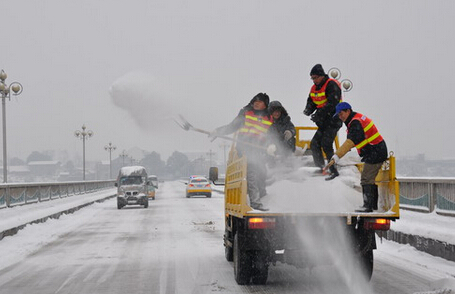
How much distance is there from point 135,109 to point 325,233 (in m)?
5.01

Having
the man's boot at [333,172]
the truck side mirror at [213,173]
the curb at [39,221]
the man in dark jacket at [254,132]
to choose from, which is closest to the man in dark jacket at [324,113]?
the man's boot at [333,172]

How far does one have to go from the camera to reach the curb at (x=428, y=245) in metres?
11.0

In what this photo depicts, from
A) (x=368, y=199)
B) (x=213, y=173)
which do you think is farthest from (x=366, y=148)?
(x=213, y=173)

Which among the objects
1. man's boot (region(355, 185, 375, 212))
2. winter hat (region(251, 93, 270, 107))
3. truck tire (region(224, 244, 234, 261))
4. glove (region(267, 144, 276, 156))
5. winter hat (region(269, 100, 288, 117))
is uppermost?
winter hat (region(251, 93, 270, 107))

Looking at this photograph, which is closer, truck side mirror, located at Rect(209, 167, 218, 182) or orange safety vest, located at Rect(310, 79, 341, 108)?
orange safety vest, located at Rect(310, 79, 341, 108)

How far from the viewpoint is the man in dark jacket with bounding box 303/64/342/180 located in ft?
30.7

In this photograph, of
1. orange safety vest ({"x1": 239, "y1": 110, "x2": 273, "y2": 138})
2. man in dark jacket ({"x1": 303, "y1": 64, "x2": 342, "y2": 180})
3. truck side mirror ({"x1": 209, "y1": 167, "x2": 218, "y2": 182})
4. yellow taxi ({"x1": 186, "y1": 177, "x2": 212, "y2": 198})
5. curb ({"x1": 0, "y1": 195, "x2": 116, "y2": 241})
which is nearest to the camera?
orange safety vest ({"x1": 239, "y1": 110, "x2": 273, "y2": 138})

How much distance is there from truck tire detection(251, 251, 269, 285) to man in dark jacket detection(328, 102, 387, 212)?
1.48 metres

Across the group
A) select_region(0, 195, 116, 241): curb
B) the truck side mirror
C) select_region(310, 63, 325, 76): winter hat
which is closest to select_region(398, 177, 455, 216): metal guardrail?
the truck side mirror

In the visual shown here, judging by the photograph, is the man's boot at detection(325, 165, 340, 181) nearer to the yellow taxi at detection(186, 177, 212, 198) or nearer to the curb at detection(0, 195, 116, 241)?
the curb at detection(0, 195, 116, 241)

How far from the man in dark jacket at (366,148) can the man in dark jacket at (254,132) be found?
1025 mm

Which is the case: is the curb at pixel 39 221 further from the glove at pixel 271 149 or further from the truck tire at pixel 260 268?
the glove at pixel 271 149

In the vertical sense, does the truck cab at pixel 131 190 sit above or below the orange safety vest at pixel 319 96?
below

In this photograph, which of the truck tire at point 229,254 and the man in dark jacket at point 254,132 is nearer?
the man in dark jacket at point 254,132
